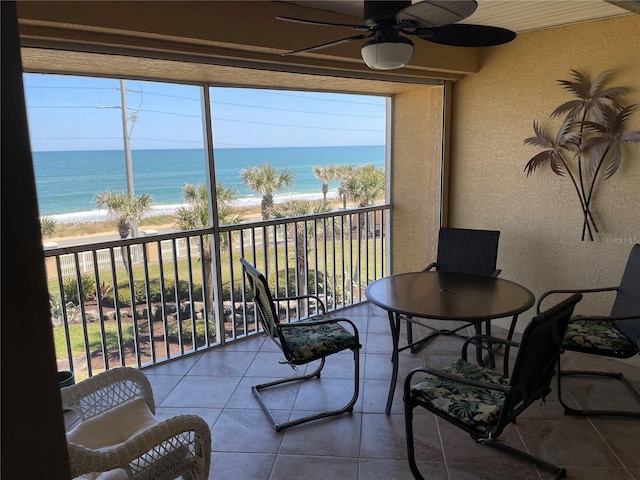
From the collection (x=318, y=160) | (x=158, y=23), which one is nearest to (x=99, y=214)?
(x=318, y=160)

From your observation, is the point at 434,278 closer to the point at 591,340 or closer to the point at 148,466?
the point at 591,340

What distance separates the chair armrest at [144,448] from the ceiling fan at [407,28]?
1.67m

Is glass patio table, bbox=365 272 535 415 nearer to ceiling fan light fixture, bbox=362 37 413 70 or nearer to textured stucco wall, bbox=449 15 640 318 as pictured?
textured stucco wall, bbox=449 15 640 318

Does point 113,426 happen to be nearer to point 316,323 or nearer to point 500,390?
point 316,323

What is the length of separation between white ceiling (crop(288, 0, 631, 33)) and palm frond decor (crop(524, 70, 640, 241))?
0.38 m

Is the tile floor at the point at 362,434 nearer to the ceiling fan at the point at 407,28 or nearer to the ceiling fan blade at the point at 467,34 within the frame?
the ceiling fan at the point at 407,28

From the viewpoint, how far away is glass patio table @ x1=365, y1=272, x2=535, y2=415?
8.15 ft

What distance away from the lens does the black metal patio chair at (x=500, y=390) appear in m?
1.81

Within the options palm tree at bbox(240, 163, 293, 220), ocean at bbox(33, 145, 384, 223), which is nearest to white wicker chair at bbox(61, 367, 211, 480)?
palm tree at bbox(240, 163, 293, 220)

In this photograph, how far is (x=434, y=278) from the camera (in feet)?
10.3

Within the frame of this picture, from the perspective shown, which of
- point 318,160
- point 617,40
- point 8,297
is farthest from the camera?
point 318,160

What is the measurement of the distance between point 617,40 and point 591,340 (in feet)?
6.63

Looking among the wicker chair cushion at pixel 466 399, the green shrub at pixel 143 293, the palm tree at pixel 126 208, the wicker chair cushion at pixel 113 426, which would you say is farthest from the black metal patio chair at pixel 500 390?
the palm tree at pixel 126 208

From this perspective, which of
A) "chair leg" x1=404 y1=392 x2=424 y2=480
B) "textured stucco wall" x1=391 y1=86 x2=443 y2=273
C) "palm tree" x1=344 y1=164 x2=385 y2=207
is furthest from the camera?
"palm tree" x1=344 y1=164 x2=385 y2=207
